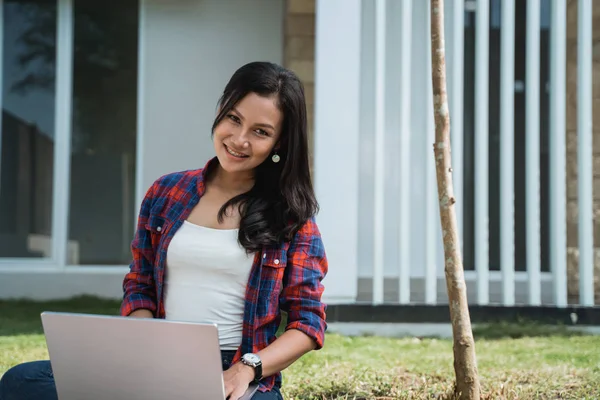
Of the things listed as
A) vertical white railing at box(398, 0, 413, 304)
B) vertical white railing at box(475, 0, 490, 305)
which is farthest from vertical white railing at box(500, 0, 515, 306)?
vertical white railing at box(398, 0, 413, 304)

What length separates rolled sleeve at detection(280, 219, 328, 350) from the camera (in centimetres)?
191

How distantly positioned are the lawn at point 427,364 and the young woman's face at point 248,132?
1207 millimetres

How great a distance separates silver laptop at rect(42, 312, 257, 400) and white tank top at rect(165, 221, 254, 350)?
13.6 inches

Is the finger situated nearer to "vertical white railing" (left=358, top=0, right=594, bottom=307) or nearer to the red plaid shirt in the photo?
the red plaid shirt

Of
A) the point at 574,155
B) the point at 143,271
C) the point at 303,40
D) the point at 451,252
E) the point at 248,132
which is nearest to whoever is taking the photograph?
the point at 248,132

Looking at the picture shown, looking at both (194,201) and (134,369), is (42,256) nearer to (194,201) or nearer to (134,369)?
(194,201)

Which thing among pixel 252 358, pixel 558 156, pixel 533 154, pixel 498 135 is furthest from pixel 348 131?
pixel 252 358

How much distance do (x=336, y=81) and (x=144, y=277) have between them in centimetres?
282

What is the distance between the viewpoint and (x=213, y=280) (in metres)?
1.96

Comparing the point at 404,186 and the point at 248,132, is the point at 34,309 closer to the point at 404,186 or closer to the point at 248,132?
the point at 404,186

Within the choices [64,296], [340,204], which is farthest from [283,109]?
[64,296]

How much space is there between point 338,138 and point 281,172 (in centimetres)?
262

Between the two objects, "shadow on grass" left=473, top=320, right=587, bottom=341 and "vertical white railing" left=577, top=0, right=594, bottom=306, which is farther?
"vertical white railing" left=577, top=0, right=594, bottom=306

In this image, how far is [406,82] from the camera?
4.75 m
